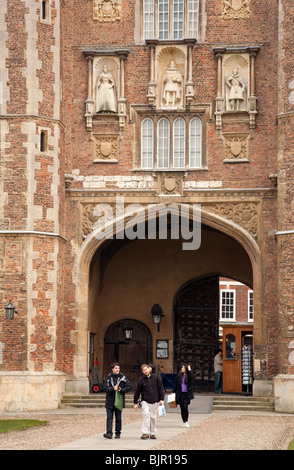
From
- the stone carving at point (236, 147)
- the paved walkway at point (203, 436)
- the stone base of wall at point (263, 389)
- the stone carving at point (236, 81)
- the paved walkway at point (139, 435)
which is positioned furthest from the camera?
the stone carving at point (236, 81)

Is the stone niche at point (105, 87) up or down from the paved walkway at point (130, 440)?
up

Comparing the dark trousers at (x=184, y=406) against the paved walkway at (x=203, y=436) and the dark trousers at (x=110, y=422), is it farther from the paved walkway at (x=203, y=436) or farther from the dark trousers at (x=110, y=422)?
the dark trousers at (x=110, y=422)

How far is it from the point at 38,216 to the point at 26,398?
4.72 m

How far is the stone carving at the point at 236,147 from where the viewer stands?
2800 cm

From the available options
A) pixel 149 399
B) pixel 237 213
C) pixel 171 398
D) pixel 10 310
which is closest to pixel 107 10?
pixel 237 213

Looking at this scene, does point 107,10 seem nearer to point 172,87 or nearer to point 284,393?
point 172,87

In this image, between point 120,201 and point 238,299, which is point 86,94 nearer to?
point 120,201

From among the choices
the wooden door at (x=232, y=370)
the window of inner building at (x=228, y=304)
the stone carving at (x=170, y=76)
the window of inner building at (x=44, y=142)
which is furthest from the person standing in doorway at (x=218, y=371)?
the window of inner building at (x=228, y=304)

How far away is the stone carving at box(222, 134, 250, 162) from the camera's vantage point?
28000 mm

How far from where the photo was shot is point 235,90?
92.2 feet

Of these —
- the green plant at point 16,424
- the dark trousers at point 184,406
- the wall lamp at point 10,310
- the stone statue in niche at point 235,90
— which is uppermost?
the stone statue in niche at point 235,90

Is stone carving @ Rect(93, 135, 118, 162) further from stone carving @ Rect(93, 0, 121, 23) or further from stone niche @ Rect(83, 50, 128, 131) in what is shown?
stone carving @ Rect(93, 0, 121, 23)

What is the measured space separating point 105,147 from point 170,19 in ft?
13.3

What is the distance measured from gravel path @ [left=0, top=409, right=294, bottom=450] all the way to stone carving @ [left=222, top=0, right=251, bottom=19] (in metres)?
11.0
